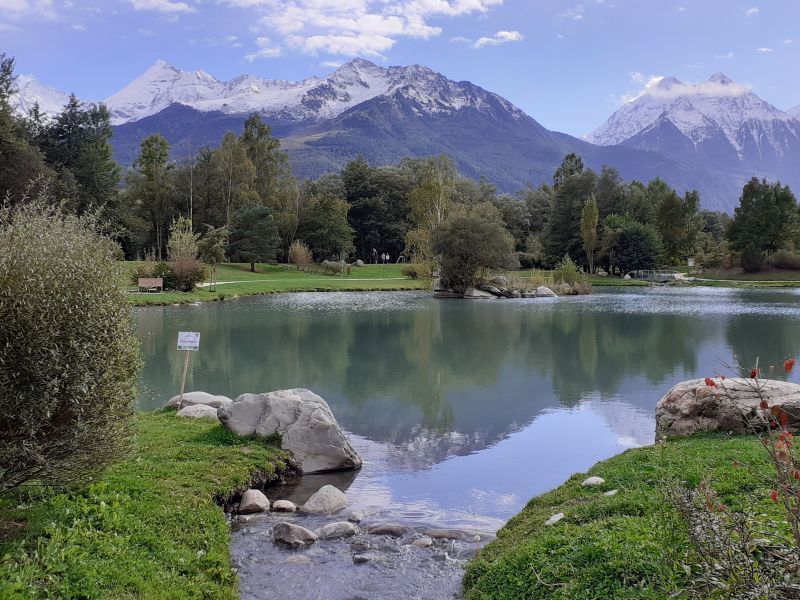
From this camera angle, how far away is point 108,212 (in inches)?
2307

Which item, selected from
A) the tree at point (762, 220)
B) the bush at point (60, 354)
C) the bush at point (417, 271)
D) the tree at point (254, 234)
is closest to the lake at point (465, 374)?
the bush at point (60, 354)

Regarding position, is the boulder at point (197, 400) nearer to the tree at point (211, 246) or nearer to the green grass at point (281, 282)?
the green grass at point (281, 282)

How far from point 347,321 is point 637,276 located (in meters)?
53.8

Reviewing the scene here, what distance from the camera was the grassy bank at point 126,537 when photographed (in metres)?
5.54

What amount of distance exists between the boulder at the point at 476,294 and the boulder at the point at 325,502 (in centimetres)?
4345

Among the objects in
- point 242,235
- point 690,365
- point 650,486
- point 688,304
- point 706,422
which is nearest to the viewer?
point 650,486

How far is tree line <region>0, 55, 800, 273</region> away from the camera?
5988 cm

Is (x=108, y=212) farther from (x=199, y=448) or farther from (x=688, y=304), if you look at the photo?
(x=199, y=448)

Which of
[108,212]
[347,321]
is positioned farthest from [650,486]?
[108,212]

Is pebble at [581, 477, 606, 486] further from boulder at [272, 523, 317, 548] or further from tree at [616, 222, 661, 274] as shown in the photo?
tree at [616, 222, 661, 274]

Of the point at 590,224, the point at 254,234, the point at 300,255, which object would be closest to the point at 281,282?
the point at 254,234

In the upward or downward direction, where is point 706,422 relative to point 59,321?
downward

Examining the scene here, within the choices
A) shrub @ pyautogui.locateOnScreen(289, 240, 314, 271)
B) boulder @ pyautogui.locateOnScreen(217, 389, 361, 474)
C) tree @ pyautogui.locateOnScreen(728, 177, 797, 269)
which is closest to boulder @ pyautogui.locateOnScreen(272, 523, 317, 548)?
boulder @ pyautogui.locateOnScreen(217, 389, 361, 474)

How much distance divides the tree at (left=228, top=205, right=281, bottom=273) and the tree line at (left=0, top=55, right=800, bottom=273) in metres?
0.13
